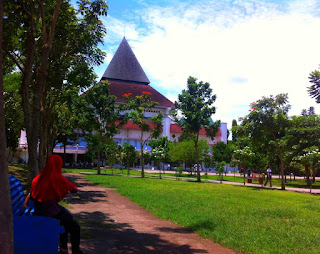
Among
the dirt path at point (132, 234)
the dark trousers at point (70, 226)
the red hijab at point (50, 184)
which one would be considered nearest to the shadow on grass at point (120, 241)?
the dirt path at point (132, 234)

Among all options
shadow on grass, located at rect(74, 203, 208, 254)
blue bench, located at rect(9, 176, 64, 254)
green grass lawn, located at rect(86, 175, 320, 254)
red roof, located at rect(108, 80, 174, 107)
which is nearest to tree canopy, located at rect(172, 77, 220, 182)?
green grass lawn, located at rect(86, 175, 320, 254)

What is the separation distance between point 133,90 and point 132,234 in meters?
54.9

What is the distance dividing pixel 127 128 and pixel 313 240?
51.0m

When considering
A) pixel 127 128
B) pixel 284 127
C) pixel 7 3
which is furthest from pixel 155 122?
pixel 127 128

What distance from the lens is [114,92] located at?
58.0m

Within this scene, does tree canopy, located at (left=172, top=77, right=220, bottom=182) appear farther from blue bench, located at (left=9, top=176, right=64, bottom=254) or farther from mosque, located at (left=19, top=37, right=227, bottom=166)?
mosque, located at (left=19, top=37, right=227, bottom=166)

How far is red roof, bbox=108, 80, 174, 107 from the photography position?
192ft

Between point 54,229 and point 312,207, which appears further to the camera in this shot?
point 312,207

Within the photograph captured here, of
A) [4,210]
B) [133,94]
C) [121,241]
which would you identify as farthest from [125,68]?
[4,210]

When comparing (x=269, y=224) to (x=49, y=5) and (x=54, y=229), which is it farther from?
(x=49, y=5)

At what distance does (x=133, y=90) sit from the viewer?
60.3 m

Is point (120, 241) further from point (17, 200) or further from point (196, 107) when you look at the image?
point (196, 107)

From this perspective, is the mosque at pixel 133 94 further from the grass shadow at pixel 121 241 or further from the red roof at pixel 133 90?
the grass shadow at pixel 121 241

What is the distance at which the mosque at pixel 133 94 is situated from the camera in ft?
179
